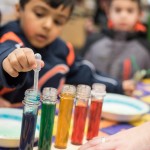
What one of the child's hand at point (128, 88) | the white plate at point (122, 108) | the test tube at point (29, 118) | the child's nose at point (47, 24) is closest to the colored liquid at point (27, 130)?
the test tube at point (29, 118)

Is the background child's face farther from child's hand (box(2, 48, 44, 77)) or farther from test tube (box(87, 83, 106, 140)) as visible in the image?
child's hand (box(2, 48, 44, 77))

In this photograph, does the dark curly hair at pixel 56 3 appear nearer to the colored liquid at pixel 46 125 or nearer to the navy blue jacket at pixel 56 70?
the navy blue jacket at pixel 56 70

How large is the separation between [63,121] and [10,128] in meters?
0.16

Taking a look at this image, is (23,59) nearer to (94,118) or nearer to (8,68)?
(8,68)

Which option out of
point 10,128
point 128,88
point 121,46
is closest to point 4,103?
point 10,128

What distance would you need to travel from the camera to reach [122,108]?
1.19m

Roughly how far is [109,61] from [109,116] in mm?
986

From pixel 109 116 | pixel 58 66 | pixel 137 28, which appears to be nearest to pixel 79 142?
pixel 109 116

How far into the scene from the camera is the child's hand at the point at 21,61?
28.4 inches

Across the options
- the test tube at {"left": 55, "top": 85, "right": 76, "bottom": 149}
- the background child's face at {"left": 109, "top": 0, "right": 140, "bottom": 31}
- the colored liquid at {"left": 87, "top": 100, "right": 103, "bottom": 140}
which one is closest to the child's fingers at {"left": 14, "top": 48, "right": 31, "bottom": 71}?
the test tube at {"left": 55, "top": 85, "right": 76, "bottom": 149}

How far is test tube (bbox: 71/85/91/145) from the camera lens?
829 millimetres

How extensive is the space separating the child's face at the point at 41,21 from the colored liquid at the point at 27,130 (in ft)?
1.73

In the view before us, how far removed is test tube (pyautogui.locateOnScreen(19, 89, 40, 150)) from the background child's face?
1.42m

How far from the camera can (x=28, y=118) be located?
0.74 m
